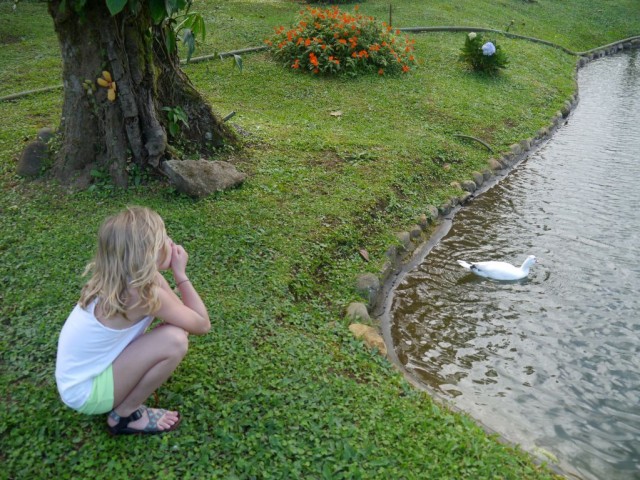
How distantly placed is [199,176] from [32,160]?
1.80 metres

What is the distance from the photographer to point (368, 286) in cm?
526

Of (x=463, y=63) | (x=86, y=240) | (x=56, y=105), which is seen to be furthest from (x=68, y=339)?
(x=463, y=63)

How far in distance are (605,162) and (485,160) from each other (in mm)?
2089

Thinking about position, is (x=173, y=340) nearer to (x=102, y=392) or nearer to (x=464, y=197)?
(x=102, y=392)

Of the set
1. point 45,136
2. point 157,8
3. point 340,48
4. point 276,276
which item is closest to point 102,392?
point 276,276

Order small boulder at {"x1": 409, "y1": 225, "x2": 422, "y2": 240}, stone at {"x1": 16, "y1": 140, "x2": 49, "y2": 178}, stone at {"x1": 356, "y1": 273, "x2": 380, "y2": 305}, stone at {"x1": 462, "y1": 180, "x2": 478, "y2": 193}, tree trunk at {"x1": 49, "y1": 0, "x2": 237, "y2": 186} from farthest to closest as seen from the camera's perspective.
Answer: stone at {"x1": 462, "y1": 180, "x2": 478, "y2": 193}, small boulder at {"x1": 409, "y1": 225, "x2": 422, "y2": 240}, stone at {"x1": 16, "y1": 140, "x2": 49, "y2": 178}, tree trunk at {"x1": 49, "y1": 0, "x2": 237, "y2": 186}, stone at {"x1": 356, "y1": 273, "x2": 380, "y2": 305}

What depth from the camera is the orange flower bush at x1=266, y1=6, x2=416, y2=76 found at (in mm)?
10742

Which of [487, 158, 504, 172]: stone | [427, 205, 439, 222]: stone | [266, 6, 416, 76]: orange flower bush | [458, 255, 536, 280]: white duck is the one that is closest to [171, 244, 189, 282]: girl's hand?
[458, 255, 536, 280]: white duck

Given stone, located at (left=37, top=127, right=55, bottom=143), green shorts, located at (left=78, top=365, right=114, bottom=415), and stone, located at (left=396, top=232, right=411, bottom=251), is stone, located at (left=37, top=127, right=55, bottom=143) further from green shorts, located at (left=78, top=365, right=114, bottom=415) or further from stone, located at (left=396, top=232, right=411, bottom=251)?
green shorts, located at (left=78, top=365, right=114, bottom=415)

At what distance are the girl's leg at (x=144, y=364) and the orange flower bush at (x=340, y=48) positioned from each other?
325 inches

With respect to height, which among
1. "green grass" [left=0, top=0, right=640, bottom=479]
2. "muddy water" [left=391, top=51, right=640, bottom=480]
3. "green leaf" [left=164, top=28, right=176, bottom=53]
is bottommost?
"muddy water" [left=391, top=51, right=640, bottom=480]

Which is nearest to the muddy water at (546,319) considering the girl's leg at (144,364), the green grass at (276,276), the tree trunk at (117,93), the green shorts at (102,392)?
the green grass at (276,276)

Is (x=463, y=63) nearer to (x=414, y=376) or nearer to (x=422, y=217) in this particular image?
(x=422, y=217)

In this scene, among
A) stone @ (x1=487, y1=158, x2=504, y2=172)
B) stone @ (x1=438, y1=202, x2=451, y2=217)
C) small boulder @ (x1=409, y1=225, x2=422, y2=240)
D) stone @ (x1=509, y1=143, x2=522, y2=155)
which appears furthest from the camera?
stone @ (x1=509, y1=143, x2=522, y2=155)
